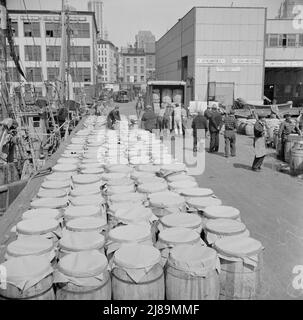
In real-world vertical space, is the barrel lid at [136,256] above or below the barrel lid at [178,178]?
below

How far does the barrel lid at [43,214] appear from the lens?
4812mm

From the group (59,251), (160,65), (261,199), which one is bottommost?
(261,199)

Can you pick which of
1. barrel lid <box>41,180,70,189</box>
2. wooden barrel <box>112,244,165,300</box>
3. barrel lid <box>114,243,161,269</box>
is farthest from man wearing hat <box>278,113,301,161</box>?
wooden barrel <box>112,244,165,300</box>

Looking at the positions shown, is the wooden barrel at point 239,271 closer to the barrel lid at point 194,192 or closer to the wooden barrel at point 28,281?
the barrel lid at point 194,192

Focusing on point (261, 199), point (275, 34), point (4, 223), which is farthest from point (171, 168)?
point (275, 34)

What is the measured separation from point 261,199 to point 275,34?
42.8 m

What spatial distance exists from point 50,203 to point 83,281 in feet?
6.59

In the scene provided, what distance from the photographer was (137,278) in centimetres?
362

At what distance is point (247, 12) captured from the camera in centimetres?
3834

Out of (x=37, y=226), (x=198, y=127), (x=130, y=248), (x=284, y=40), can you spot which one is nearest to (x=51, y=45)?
(x=284, y=40)

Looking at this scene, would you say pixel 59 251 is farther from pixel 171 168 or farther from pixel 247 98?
pixel 247 98

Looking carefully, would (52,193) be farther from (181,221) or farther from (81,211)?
(181,221)

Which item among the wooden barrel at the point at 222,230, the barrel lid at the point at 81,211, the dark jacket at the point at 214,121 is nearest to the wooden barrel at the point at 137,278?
the wooden barrel at the point at 222,230

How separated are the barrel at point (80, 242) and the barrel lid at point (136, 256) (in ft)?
0.93
